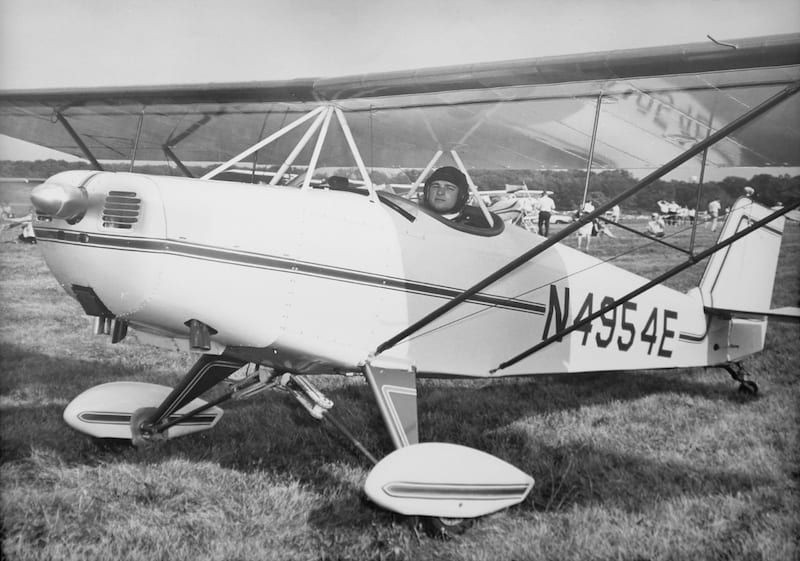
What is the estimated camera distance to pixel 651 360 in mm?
5422

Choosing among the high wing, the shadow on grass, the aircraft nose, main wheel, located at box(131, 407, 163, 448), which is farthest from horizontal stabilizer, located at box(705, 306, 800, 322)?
the aircraft nose

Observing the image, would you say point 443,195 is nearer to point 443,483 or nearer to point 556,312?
point 556,312

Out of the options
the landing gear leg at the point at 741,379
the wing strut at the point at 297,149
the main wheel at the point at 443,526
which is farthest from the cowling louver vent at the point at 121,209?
the landing gear leg at the point at 741,379

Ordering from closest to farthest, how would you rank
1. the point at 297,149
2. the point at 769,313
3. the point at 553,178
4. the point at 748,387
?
the point at 297,149, the point at 769,313, the point at 553,178, the point at 748,387

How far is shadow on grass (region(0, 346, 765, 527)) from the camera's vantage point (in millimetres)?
3859

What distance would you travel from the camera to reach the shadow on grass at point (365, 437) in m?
3.86

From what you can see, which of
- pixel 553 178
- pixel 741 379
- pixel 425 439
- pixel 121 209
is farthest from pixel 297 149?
pixel 741 379

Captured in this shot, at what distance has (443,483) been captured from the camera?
314cm

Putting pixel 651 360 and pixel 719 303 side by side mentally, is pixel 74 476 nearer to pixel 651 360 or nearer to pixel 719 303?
pixel 651 360

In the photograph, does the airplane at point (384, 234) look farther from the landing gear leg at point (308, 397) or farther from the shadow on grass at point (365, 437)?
the shadow on grass at point (365, 437)

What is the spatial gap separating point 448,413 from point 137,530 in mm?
2839

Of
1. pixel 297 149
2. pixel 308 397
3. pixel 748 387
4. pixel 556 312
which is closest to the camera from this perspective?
pixel 297 149

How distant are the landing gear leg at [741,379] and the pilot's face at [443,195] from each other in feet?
12.1

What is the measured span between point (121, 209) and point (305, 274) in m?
0.96
